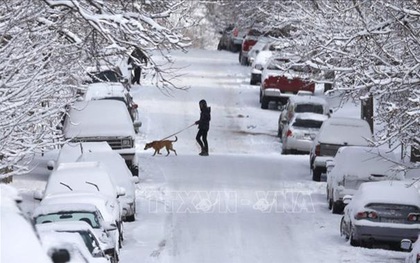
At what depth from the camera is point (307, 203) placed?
27391 millimetres

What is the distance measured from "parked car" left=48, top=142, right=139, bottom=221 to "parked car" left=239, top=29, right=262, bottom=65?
3706 centimetres

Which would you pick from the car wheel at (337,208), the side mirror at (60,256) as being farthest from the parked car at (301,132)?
the side mirror at (60,256)

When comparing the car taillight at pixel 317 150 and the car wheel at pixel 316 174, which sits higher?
the car taillight at pixel 317 150

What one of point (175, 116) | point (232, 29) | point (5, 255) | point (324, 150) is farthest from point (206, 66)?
point (5, 255)

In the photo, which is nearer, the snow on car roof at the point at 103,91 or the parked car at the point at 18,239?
the parked car at the point at 18,239

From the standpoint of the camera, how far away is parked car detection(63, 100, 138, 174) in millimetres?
29562

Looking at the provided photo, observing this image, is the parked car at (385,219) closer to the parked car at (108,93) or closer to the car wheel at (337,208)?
the car wheel at (337,208)

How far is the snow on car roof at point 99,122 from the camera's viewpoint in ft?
97.3

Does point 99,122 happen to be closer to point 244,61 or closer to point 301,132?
point 301,132

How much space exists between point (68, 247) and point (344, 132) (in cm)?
2077

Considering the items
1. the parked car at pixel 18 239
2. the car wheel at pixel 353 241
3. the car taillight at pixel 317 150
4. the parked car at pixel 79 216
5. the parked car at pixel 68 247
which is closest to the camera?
the parked car at pixel 18 239

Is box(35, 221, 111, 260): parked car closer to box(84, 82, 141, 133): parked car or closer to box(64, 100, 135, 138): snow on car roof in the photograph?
box(64, 100, 135, 138): snow on car roof

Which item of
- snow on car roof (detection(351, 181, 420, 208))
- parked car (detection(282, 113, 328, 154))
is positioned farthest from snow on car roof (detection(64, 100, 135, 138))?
snow on car roof (detection(351, 181, 420, 208))

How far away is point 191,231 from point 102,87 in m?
15.2
